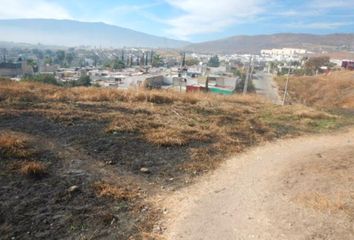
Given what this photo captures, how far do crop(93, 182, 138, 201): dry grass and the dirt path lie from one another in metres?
0.57

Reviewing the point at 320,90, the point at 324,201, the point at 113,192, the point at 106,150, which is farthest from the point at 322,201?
the point at 320,90

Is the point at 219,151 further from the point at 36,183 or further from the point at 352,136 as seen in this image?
the point at 352,136

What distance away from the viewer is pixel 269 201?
501cm

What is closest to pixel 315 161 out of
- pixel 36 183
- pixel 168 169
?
pixel 168 169

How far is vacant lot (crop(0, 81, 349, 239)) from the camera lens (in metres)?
4.10

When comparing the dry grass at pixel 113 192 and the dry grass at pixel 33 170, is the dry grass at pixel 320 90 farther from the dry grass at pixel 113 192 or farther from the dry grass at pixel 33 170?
the dry grass at pixel 33 170

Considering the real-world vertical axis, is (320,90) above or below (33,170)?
below

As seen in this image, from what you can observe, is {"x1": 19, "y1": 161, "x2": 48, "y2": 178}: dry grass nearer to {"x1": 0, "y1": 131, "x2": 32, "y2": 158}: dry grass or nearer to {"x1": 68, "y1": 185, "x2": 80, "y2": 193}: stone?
{"x1": 0, "y1": 131, "x2": 32, "y2": 158}: dry grass

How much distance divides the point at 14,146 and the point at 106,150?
63.3 inches

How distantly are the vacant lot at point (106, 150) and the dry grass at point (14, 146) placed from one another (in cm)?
2

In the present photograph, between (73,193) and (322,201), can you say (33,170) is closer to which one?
(73,193)

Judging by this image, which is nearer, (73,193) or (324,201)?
(73,193)

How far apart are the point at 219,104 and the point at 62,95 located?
5736 mm

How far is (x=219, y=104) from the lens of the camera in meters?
12.8
